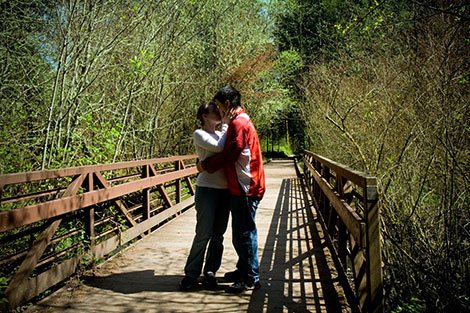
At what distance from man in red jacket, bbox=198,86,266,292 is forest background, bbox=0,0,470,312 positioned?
122 cm

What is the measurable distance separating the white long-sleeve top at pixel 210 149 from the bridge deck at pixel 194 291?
1.02 metres

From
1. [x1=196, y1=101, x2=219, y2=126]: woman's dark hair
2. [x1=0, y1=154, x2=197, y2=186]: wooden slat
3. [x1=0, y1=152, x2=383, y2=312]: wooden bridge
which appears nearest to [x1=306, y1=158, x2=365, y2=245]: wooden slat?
[x1=0, y1=152, x2=383, y2=312]: wooden bridge

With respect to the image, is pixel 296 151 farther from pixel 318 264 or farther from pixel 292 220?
pixel 318 264

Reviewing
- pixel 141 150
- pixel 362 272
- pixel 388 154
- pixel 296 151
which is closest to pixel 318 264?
pixel 362 272

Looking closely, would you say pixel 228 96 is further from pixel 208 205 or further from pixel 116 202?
pixel 116 202

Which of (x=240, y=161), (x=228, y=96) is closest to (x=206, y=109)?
(x=228, y=96)

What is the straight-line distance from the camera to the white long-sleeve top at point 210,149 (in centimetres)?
323

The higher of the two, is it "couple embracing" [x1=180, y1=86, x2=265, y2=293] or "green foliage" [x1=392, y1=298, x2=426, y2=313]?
"couple embracing" [x1=180, y1=86, x2=265, y2=293]

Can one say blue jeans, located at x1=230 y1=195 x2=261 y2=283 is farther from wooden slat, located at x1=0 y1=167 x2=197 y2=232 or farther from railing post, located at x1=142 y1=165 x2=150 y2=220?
railing post, located at x1=142 y1=165 x2=150 y2=220

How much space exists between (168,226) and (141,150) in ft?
9.60

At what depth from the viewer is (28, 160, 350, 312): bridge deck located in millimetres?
3055

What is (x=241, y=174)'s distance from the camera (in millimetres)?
3225

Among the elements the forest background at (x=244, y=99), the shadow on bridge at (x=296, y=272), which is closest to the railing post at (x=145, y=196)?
the forest background at (x=244, y=99)

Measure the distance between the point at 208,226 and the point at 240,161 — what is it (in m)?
0.69
